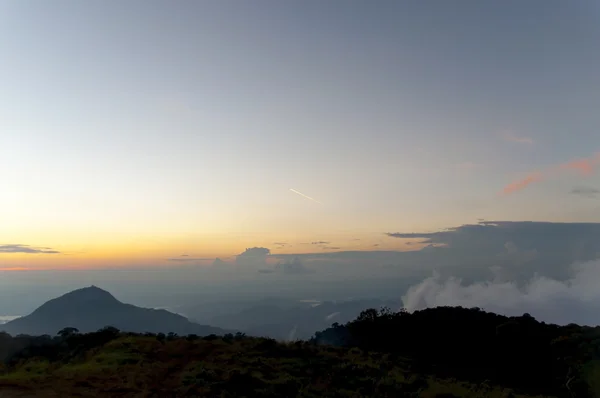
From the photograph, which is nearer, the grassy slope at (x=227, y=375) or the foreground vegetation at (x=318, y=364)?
the grassy slope at (x=227, y=375)

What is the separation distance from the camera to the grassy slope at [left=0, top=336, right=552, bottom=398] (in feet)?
89.3

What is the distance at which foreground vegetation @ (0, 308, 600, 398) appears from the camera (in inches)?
1078

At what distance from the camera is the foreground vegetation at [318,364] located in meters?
27.4

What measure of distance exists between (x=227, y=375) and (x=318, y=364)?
7971 mm

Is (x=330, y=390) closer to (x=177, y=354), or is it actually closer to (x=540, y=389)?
(x=177, y=354)

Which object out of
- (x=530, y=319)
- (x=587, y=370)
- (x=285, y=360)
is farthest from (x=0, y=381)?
(x=530, y=319)

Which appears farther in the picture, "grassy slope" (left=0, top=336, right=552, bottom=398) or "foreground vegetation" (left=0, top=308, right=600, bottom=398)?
"foreground vegetation" (left=0, top=308, right=600, bottom=398)

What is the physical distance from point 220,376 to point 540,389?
28.1 m

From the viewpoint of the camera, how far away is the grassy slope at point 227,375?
2722 centimetres

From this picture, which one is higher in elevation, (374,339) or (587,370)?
(587,370)

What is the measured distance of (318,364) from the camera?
3488cm

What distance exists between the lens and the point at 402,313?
250 ft

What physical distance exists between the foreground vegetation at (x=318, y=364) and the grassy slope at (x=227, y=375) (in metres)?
0.08

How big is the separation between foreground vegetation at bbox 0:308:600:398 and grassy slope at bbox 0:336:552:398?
0.08 metres
